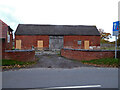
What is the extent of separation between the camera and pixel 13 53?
31.3 feet

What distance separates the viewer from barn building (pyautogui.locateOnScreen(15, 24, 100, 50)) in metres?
24.8

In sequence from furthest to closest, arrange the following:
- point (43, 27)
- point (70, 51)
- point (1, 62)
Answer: point (43, 27), point (70, 51), point (1, 62)

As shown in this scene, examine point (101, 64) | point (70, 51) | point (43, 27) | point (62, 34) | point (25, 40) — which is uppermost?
point (43, 27)

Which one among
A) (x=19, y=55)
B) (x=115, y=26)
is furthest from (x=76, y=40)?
(x=19, y=55)

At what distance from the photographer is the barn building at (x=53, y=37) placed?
2481 cm

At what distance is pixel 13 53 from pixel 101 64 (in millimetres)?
8240

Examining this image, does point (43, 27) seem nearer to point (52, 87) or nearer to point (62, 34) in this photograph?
point (62, 34)

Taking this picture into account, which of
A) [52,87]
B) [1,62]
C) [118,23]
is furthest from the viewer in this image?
[118,23]

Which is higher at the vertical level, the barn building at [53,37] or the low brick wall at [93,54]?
the barn building at [53,37]

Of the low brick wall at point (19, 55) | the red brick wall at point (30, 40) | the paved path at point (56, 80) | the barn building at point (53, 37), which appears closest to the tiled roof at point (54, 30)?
the barn building at point (53, 37)

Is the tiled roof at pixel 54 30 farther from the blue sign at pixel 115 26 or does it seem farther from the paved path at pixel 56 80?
the paved path at pixel 56 80

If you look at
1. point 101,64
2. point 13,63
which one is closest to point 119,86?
point 101,64

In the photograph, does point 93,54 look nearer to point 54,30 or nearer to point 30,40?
point 54,30

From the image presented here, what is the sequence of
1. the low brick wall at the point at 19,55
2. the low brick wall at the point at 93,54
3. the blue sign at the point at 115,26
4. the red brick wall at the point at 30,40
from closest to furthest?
the low brick wall at the point at 19,55 < the blue sign at the point at 115,26 < the low brick wall at the point at 93,54 < the red brick wall at the point at 30,40
